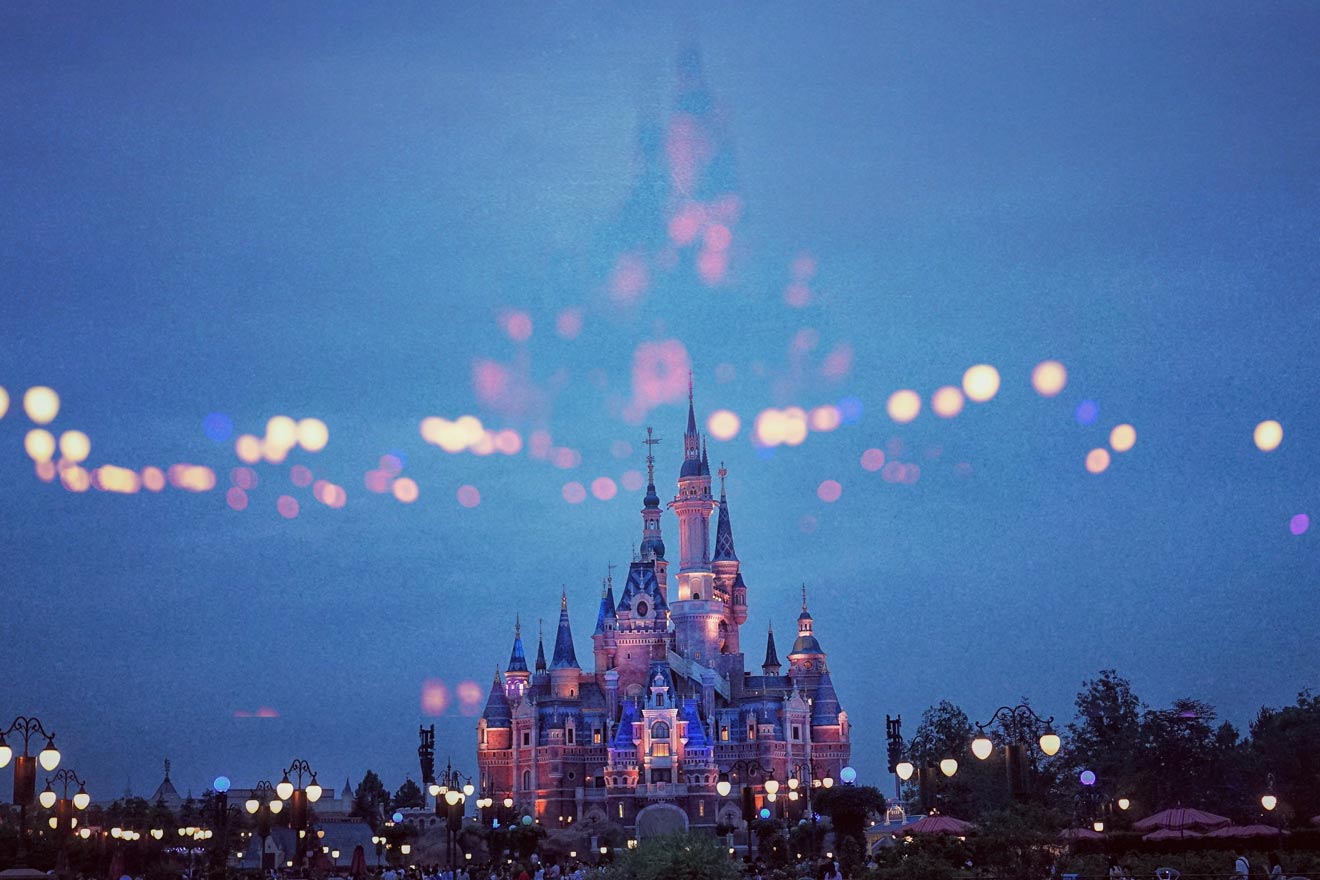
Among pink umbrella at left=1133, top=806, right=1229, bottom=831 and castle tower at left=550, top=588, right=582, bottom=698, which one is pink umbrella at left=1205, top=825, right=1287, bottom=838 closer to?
pink umbrella at left=1133, top=806, right=1229, bottom=831

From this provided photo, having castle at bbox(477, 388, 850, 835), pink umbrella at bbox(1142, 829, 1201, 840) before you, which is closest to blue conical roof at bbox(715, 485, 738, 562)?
castle at bbox(477, 388, 850, 835)

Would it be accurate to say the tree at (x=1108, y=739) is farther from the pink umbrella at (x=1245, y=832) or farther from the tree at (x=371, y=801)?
the tree at (x=371, y=801)

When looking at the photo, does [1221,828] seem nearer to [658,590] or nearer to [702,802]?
[702,802]

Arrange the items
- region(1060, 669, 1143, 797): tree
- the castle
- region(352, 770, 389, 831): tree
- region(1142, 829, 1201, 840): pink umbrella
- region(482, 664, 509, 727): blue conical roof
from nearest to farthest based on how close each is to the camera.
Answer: region(1142, 829, 1201, 840): pink umbrella → region(1060, 669, 1143, 797): tree → the castle → region(482, 664, 509, 727): blue conical roof → region(352, 770, 389, 831): tree

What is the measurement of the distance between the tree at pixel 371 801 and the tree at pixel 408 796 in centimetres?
166

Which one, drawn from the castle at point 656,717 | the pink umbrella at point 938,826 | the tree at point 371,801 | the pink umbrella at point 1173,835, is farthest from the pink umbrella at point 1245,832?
the tree at point 371,801

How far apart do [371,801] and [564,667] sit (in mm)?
63317

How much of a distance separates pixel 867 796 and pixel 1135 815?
13.5 meters

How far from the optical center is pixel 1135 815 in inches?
2746

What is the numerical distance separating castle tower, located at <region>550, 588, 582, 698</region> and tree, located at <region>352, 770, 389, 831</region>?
31.1m

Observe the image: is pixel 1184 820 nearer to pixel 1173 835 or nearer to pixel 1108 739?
A: pixel 1173 835

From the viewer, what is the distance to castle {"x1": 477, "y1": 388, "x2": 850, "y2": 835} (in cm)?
10744

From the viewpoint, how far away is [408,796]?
569ft

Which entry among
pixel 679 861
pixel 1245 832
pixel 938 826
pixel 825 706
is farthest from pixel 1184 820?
pixel 825 706
